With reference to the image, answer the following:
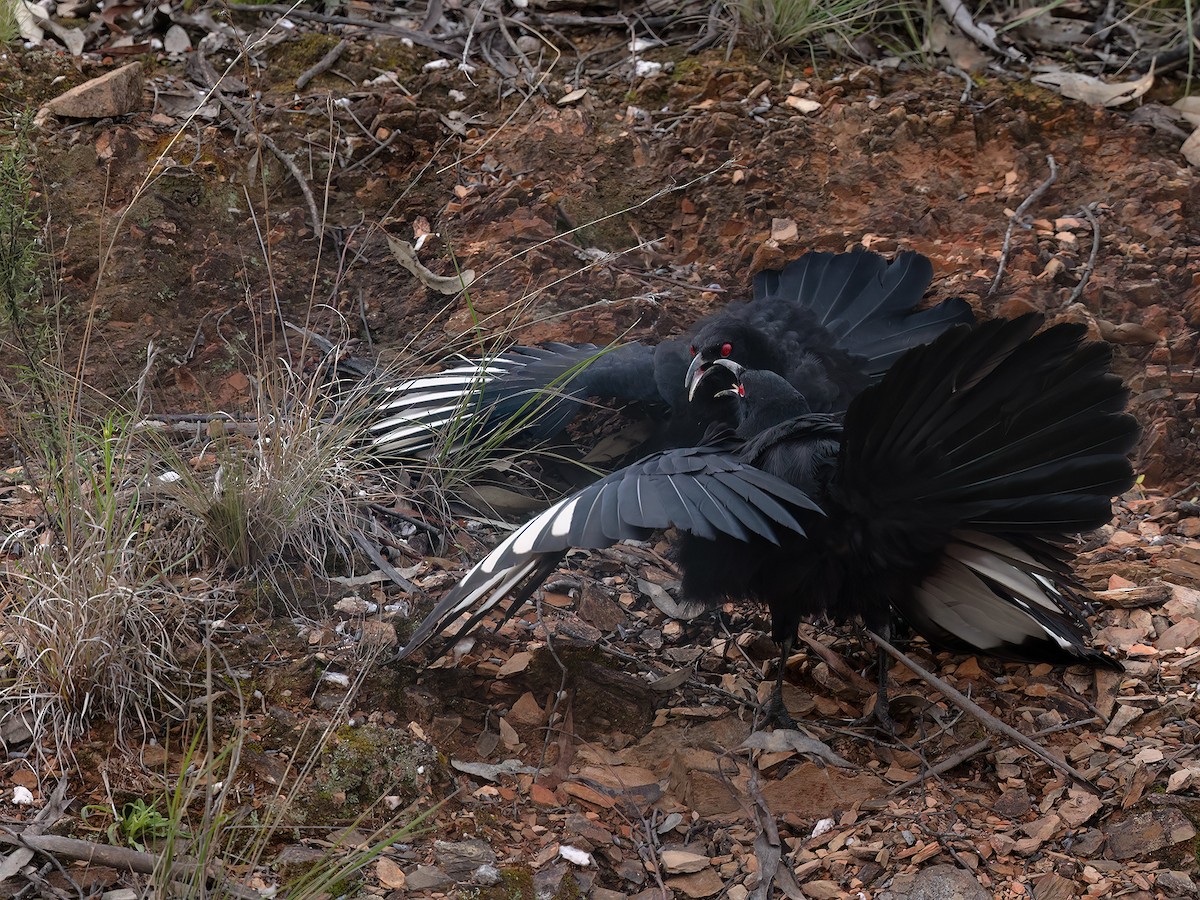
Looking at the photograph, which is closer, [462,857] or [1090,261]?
[462,857]

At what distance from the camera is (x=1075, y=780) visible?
8.23 feet

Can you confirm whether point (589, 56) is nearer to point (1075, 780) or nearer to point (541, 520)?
point (541, 520)

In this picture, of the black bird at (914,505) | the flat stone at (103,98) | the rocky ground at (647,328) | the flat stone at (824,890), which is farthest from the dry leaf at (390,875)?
the flat stone at (103,98)

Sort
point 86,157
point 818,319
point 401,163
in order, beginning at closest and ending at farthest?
point 818,319 → point 86,157 → point 401,163

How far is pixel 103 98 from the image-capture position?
4.37 metres

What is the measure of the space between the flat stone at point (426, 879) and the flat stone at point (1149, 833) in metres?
1.30

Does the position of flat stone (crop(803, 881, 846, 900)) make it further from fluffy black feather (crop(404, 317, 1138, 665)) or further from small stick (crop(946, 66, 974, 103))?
small stick (crop(946, 66, 974, 103))

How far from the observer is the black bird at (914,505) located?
2.40 m

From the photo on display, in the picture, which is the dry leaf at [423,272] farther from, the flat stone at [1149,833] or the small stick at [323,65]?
the flat stone at [1149,833]

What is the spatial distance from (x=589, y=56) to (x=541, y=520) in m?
2.99

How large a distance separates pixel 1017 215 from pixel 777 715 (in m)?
2.39

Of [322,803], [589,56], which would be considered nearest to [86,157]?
[589,56]

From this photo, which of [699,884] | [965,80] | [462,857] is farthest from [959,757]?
[965,80]

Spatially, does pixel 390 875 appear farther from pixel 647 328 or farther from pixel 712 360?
pixel 647 328
